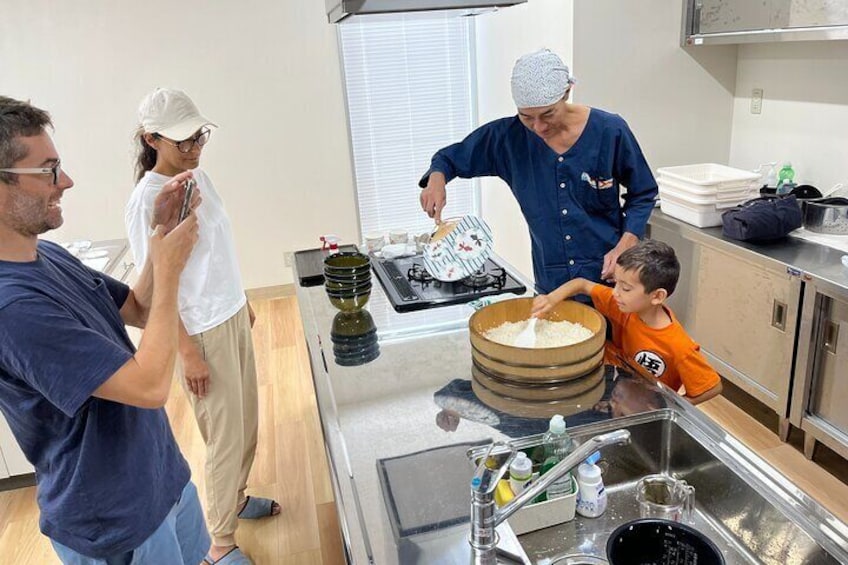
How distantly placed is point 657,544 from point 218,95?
158 inches

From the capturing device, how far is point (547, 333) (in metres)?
1.56

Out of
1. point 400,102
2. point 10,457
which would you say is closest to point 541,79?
point 10,457

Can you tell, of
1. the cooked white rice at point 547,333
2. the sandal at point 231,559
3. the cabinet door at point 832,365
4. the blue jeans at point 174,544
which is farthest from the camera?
the cabinet door at point 832,365

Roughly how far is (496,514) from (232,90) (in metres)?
3.89

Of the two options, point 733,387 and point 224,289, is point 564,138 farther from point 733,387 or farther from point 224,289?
point 733,387

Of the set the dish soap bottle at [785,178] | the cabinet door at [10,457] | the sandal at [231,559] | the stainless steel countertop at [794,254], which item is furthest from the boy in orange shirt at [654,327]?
the cabinet door at [10,457]

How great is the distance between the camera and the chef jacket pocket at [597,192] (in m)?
1.92

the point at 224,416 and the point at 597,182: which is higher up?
the point at 597,182

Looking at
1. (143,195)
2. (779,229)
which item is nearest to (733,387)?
(779,229)

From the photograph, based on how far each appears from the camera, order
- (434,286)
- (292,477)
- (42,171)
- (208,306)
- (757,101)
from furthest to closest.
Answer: (757,101), (292,477), (434,286), (208,306), (42,171)

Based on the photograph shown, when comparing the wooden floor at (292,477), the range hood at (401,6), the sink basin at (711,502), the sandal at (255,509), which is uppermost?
the range hood at (401,6)

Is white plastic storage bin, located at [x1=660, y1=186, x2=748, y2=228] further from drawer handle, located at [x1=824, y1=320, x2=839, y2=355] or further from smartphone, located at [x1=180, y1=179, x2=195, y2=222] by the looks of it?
smartphone, located at [x1=180, y1=179, x2=195, y2=222]

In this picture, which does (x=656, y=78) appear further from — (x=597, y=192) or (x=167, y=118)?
(x=167, y=118)

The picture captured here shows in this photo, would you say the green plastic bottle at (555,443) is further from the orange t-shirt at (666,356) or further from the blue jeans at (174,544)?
the blue jeans at (174,544)
